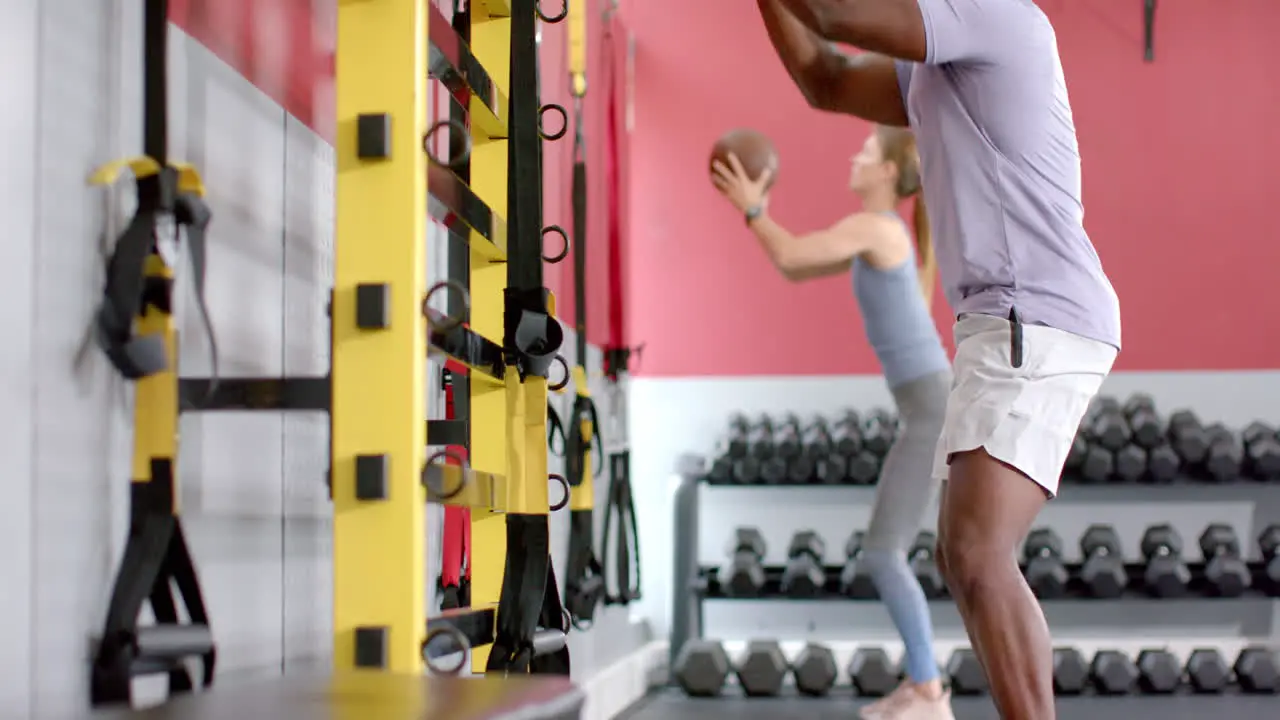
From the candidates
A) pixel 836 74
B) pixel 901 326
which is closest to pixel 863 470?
pixel 901 326

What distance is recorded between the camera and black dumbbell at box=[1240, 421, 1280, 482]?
13.4 ft

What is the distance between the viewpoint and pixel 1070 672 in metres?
3.78

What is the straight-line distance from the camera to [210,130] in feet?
4.67

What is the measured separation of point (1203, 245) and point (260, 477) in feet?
14.2

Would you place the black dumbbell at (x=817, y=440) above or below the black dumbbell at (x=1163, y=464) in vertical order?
above

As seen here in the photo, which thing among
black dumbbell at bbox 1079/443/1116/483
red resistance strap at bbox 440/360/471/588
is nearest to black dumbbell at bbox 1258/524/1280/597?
black dumbbell at bbox 1079/443/1116/483

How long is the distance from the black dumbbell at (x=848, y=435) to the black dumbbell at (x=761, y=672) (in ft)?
2.67

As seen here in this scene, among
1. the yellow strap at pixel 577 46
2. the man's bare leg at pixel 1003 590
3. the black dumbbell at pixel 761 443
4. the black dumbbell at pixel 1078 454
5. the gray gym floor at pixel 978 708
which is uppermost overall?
the yellow strap at pixel 577 46

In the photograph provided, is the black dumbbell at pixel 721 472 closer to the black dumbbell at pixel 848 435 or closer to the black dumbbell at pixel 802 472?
the black dumbbell at pixel 802 472

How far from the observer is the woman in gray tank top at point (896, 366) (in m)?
3.15

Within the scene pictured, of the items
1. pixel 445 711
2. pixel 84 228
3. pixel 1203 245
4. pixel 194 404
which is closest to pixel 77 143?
pixel 84 228

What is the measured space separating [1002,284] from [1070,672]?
224 cm

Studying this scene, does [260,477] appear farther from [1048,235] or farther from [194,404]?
[1048,235]

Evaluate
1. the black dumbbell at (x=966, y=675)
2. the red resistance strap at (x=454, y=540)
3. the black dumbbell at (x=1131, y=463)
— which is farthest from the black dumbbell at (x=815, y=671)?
the red resistance strap at (x=454, y=540)
